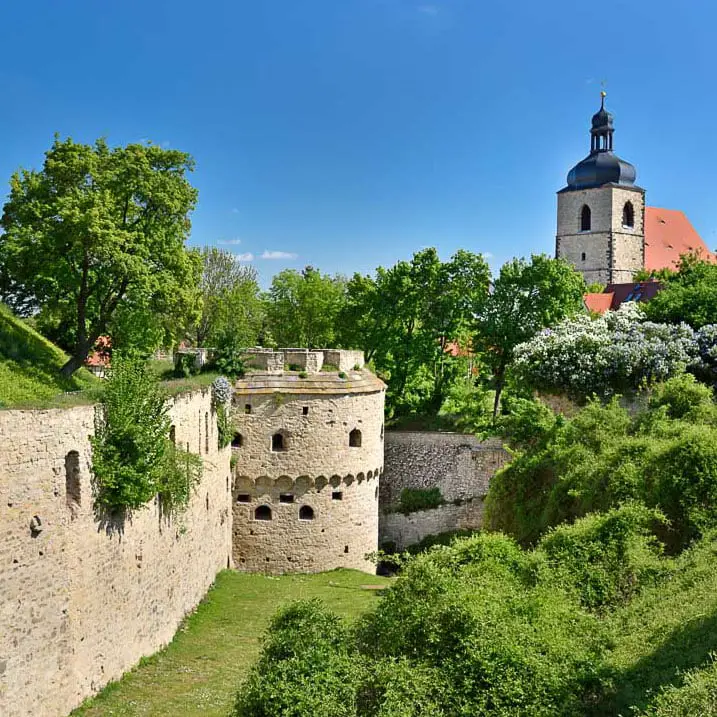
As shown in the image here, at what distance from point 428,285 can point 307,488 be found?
1497cm

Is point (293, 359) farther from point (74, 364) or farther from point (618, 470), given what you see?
point (618, 470)

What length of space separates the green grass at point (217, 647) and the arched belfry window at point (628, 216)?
231ft

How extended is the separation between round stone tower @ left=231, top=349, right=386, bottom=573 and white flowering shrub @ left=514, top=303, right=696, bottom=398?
25.1 feet

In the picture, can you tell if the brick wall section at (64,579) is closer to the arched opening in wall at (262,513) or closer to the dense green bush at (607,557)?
the arched opening in wall at (262,513)

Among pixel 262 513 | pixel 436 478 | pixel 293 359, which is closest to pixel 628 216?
pixel 436 478

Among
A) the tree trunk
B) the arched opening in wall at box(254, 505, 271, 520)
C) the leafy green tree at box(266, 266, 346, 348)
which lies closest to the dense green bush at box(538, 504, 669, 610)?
the arched opening in wall at box(254, 505, 271, 520)

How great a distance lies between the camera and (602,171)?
90.2 meters

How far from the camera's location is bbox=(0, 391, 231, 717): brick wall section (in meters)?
15.7

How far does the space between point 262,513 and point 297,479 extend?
1.98 metres

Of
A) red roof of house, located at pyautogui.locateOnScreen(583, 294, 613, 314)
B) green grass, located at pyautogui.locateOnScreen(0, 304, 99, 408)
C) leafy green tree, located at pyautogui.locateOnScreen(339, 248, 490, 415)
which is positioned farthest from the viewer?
red roof of house, located at pyautogui.locateOnScreen(583, 294, 613, 314)

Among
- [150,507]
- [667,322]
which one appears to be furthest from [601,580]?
[667,322]

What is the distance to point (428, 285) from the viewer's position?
143 ft

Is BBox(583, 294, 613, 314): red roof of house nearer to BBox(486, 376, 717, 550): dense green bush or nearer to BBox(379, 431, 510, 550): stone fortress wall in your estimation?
BBox(379, 431, 510, 550): stone fortress wall

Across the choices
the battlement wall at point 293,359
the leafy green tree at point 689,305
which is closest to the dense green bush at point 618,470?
the battlement wall at point 293,359
